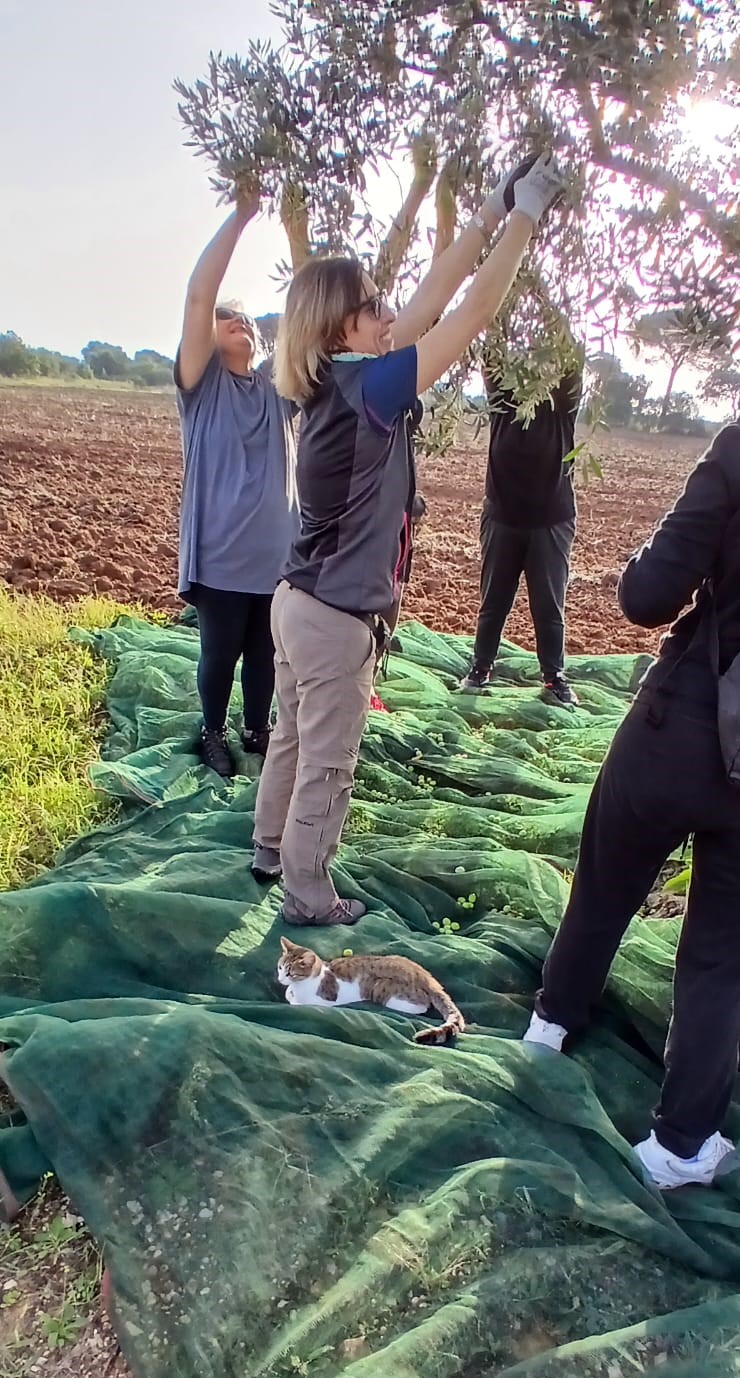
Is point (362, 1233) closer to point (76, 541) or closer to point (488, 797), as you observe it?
point (488, 797)

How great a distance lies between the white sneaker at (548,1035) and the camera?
7.75ft

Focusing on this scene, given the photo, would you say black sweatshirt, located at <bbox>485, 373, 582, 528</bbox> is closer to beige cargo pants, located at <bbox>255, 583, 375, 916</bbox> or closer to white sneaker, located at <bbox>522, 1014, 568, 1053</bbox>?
beige cargo pants, located at <bbox>255, 583, 375, 916</bbox>

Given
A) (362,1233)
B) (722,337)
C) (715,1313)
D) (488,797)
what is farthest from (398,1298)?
(488,797)

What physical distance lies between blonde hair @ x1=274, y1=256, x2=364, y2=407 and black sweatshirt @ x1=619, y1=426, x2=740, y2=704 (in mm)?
940

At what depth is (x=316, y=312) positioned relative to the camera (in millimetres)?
2309

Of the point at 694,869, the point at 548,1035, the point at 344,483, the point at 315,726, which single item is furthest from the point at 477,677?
the point at 694,869

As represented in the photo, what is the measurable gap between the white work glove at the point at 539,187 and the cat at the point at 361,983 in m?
1.84

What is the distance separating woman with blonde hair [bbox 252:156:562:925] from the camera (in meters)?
2.26

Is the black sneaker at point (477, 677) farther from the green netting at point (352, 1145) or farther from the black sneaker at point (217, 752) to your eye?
the green netting at point (352, 1145)

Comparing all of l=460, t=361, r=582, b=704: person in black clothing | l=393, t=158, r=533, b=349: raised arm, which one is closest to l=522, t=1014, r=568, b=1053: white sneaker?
l=393, t=158, r=533, b=349: raised arm

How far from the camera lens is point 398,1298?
5.78 ft

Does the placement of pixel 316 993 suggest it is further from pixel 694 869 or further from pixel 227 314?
pixel 227 314

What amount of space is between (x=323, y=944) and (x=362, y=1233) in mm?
979

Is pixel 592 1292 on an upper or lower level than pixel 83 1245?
upper
